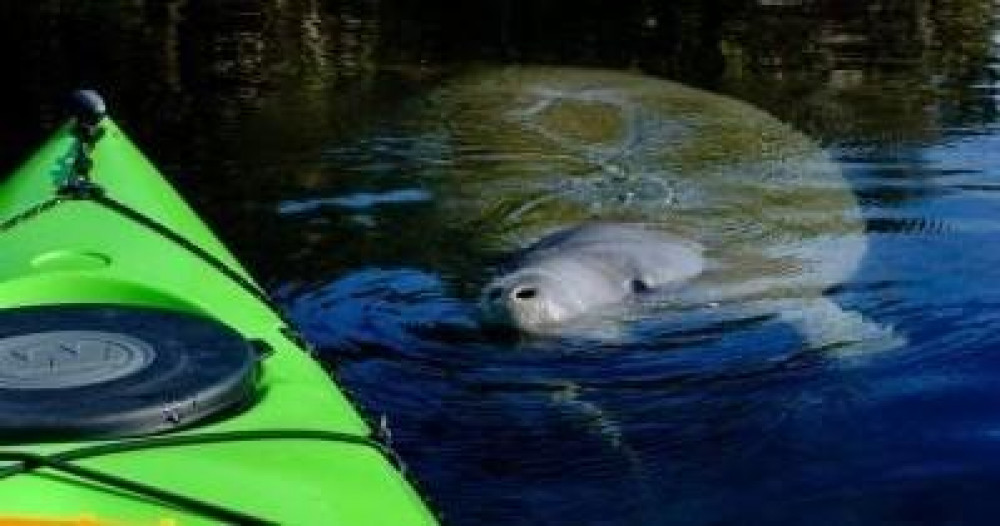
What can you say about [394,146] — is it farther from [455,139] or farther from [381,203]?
[381,203]

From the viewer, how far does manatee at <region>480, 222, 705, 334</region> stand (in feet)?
20.6

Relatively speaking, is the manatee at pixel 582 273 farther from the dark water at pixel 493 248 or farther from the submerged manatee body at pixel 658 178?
the dark water at pixel 493 248

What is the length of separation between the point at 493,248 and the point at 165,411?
4.17m

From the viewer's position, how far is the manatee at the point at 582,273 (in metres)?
6.29

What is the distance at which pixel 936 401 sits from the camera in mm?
5836

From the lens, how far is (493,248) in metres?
7.72

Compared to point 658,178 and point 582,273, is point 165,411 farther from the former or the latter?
point 658,178

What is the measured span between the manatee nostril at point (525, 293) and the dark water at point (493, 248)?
0.61 ft


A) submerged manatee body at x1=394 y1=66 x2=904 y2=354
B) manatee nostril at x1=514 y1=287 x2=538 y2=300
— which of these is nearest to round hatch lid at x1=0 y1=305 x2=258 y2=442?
manatee nostril at x1=514 y1=287 x2=538 y2=300

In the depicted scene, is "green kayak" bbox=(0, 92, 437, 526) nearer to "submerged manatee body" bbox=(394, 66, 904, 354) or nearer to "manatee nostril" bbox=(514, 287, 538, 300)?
"manatee nostril" bbox=(514, 287, 538, 300)

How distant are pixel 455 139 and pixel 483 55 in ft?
10.8

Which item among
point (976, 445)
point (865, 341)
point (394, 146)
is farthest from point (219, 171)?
point (976, 445)

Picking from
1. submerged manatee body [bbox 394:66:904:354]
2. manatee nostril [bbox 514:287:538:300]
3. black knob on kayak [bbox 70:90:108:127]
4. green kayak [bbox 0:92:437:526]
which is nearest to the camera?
green kayak [bbox 0:92:437:526]

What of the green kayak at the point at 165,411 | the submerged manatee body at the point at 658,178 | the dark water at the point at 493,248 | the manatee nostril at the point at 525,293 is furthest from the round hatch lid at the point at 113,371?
the submerged manatee body at the point at 658,178
